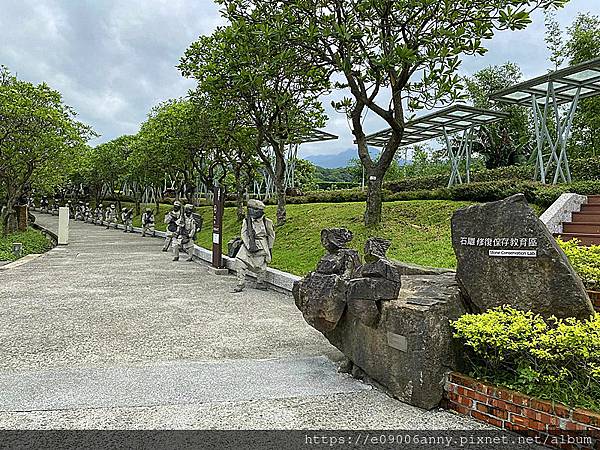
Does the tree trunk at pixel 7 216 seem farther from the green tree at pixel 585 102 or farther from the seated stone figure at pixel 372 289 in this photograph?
the green tree at pixel 585 102

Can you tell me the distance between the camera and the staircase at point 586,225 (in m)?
8.20

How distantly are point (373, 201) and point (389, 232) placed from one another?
876 millimetres

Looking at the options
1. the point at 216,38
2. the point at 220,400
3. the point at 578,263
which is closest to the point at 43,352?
the point at 220,400

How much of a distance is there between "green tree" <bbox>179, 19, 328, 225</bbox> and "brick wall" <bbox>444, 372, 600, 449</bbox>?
313 inches

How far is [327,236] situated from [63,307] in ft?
15.6

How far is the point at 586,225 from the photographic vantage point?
8844 millimetres

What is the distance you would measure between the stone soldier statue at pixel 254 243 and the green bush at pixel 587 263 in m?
4.99

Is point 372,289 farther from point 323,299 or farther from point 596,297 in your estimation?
point 596,297

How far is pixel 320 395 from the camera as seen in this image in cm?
396

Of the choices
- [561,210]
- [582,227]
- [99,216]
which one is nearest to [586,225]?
[582,227]

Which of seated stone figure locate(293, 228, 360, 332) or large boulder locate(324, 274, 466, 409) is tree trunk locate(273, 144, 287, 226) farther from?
large boulder locate(324, 274, 466, 409)

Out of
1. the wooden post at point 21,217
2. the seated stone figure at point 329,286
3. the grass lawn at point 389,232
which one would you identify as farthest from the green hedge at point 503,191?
the wooden post at point 21,217

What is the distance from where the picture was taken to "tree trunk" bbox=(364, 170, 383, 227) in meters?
11.7

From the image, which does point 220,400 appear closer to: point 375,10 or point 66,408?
point 66,408
